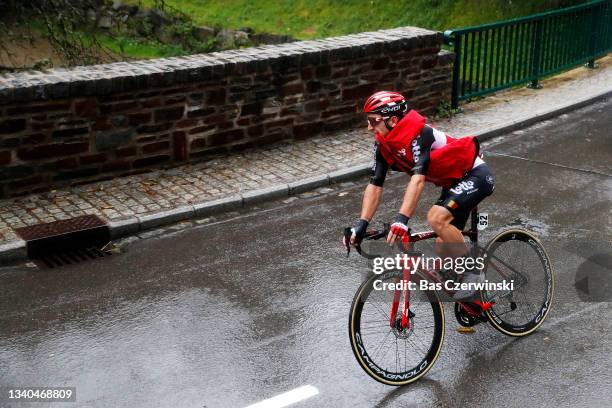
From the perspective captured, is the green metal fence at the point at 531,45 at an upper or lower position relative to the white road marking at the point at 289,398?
upper

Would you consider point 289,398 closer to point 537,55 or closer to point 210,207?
point 210,207

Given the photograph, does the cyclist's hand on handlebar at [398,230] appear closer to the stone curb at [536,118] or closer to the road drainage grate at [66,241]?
the road drainage grate at [66,241]

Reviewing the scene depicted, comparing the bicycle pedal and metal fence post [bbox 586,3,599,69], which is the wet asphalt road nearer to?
the bicycle pedal

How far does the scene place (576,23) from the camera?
1560 centimetres

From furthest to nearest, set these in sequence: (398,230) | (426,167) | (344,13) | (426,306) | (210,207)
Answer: (344,13)
(210,207)
(426,306)
(426,167)
(398,230)

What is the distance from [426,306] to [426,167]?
100 centimetres

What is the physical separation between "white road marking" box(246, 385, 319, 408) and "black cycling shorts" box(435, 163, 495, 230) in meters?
1.63

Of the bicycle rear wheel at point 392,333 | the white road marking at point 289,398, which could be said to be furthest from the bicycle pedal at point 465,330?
the white road marking at point 289,398

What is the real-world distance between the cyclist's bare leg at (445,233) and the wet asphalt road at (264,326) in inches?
33.2

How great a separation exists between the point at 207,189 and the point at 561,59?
8573 millimetres

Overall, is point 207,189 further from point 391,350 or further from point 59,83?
point 391,350

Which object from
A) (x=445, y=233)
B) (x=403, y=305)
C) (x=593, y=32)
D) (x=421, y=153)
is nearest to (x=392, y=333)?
(x=403, y=305)

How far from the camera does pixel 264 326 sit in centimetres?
697

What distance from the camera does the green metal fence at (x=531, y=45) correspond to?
13.6m
